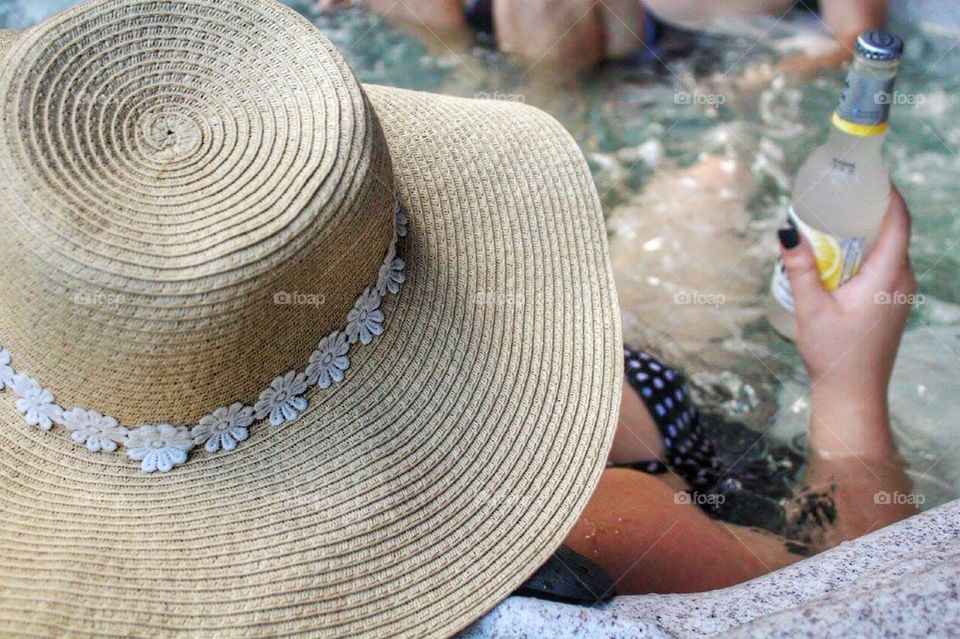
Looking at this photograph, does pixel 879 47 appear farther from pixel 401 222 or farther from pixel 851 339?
pixel 401 222

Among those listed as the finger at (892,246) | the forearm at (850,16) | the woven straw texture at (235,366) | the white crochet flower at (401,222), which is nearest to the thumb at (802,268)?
the finger at (892,246)

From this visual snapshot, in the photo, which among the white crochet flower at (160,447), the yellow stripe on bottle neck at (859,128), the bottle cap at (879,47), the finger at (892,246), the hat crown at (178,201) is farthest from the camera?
the finger at (892,246)

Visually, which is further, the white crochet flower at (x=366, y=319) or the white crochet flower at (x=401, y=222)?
the white crochet flower at (x=401, y=222)

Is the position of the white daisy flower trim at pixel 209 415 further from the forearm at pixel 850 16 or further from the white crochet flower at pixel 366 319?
the forearm at pixel 850 16

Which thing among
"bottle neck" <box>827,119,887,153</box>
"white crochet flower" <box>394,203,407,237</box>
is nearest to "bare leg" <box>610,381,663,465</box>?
"bottle neck" <box>827,119,887,153</box>

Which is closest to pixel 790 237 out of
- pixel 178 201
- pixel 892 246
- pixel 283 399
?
pixel 892 246

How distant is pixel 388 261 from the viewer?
1.21 meters

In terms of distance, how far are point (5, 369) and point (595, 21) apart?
2.51m

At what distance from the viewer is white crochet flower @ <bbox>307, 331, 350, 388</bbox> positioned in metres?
1.16

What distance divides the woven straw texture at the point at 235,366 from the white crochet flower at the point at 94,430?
2 cm

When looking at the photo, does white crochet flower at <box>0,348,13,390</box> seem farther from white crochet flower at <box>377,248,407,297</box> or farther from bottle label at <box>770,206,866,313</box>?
bottle label at <box>770,206,866,313</box>

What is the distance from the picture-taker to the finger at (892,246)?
5.97 feet

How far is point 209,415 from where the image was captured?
1125 mm

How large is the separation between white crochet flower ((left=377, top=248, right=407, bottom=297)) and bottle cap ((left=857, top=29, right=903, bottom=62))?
0.91m
